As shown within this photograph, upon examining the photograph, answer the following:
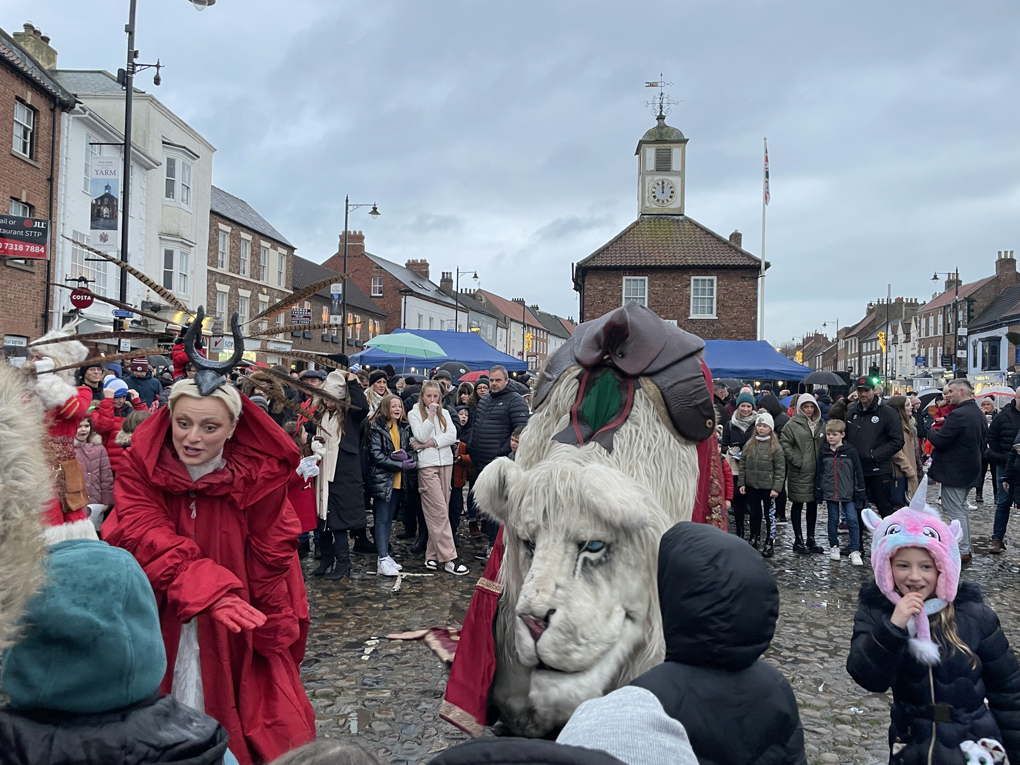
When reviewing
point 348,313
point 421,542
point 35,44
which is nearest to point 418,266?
point 348,313

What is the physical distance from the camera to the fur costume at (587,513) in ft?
7.09

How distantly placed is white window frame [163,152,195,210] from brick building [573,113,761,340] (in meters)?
15.8

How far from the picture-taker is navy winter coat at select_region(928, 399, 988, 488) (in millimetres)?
7996

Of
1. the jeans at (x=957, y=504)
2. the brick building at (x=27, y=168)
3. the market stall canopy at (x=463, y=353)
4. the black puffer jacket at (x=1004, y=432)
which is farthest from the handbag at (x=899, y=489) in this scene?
the brick building at (x=27, y=168)

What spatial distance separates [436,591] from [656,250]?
26877mm

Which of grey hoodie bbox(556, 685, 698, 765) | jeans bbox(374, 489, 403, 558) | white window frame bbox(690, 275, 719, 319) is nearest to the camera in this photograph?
grey hoodie bbox(556, 685, 698, 765)

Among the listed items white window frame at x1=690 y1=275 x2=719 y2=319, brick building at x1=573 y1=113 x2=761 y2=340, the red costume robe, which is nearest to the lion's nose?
the red costume robe

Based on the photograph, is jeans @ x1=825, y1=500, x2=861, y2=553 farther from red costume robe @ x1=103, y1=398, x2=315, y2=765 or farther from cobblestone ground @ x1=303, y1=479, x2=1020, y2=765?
red costume robe @ x1=103, y1=398, x2=315, y2=765

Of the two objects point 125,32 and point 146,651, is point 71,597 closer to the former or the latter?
point 146,651

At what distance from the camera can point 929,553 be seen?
256 cm

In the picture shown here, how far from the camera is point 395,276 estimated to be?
50875mm

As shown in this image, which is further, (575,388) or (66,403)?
(66,403)

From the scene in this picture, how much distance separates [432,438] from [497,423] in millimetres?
725

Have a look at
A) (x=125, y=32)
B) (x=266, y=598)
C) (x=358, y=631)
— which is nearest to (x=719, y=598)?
(x=266, y=598)
